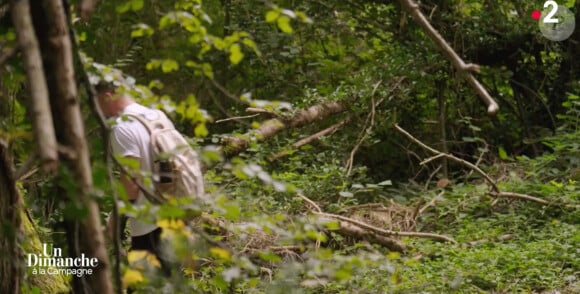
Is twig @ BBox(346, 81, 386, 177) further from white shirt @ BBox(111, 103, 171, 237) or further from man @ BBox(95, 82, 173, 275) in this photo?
white shirt @ BBox(111, 103, 171, 237)

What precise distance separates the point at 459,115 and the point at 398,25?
1.16 meters

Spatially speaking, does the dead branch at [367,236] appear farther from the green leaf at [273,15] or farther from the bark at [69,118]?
the bark at [69,118]

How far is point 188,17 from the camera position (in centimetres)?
252

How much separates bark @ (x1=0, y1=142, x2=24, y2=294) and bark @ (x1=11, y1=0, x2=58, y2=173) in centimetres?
72

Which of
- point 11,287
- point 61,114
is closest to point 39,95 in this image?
point 61,114

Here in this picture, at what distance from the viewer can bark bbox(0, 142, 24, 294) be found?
2.48m

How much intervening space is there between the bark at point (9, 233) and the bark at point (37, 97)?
0.72 metres

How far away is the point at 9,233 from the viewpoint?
243cm

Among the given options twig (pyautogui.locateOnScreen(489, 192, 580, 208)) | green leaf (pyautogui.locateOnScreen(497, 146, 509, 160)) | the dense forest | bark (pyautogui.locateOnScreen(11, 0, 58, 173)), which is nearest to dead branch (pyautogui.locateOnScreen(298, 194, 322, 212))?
the dense forest

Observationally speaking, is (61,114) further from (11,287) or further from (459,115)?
(459,115)

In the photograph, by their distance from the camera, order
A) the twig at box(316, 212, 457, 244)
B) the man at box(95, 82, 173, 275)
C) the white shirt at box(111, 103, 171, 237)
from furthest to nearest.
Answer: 1. the twig at box(316, 212, 457, 244)
2. the white shirt at box(111, 103, 171, 237)
3. the man at box(95, 82, 173, 275)

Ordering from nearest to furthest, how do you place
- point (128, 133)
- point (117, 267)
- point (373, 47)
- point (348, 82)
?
point (117, 267), point (128, 133), point (348, 82), point (373, 47)

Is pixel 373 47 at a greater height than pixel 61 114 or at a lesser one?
lesser

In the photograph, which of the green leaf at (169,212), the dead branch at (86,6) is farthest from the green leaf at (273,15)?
the green leaf at (169,212)
